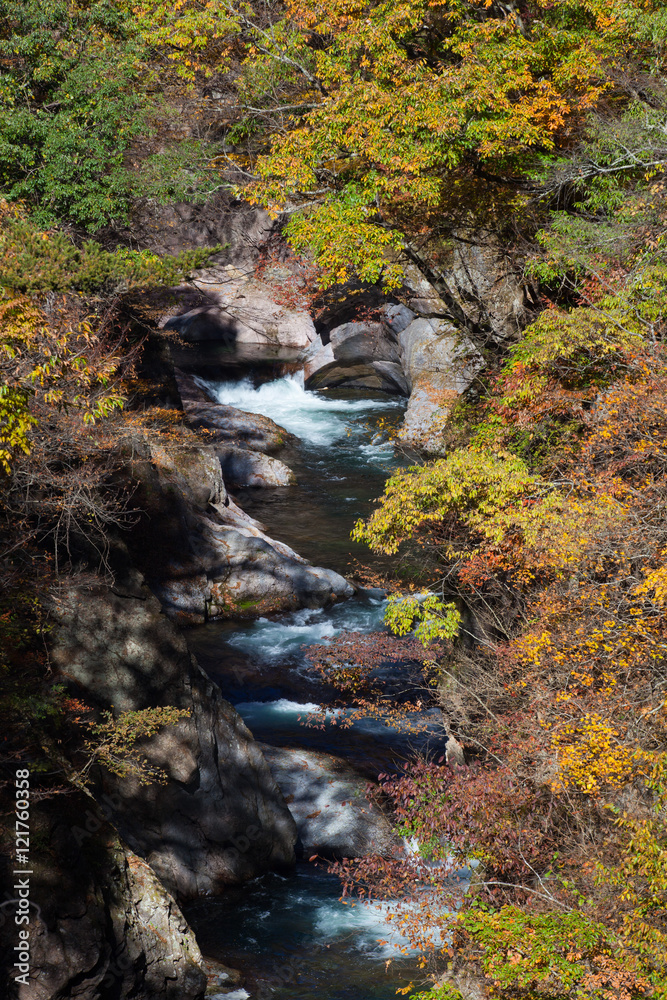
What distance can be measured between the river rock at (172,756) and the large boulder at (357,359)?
2095cm

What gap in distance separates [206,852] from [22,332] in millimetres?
7464

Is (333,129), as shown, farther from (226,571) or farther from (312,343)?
(312,343)

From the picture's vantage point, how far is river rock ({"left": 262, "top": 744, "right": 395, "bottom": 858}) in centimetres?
1120

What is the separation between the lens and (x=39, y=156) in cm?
1571

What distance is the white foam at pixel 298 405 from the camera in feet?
91.9

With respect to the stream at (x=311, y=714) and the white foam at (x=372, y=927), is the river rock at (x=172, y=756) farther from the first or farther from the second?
the white foam at (x=372, y=927)

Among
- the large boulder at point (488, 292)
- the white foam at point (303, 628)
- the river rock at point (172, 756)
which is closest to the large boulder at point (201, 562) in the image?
the white foam at point (303, 628)

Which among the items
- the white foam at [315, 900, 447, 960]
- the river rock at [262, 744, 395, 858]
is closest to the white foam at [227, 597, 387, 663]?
the river rock at [262, 744, 395, 858]

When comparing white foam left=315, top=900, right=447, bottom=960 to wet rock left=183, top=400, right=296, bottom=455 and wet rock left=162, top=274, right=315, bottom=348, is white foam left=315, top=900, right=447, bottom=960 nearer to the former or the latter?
wet rock left=183, top=400, right=296, bottom=455

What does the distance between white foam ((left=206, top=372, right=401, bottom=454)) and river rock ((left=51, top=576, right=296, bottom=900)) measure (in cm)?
1710

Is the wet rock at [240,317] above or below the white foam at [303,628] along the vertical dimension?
above

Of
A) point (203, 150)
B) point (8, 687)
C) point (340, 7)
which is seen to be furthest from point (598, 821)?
point (203, 150)

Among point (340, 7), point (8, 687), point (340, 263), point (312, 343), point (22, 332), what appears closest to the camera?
point (22, 332)

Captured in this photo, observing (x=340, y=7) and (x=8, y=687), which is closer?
(x=8, y=687)
